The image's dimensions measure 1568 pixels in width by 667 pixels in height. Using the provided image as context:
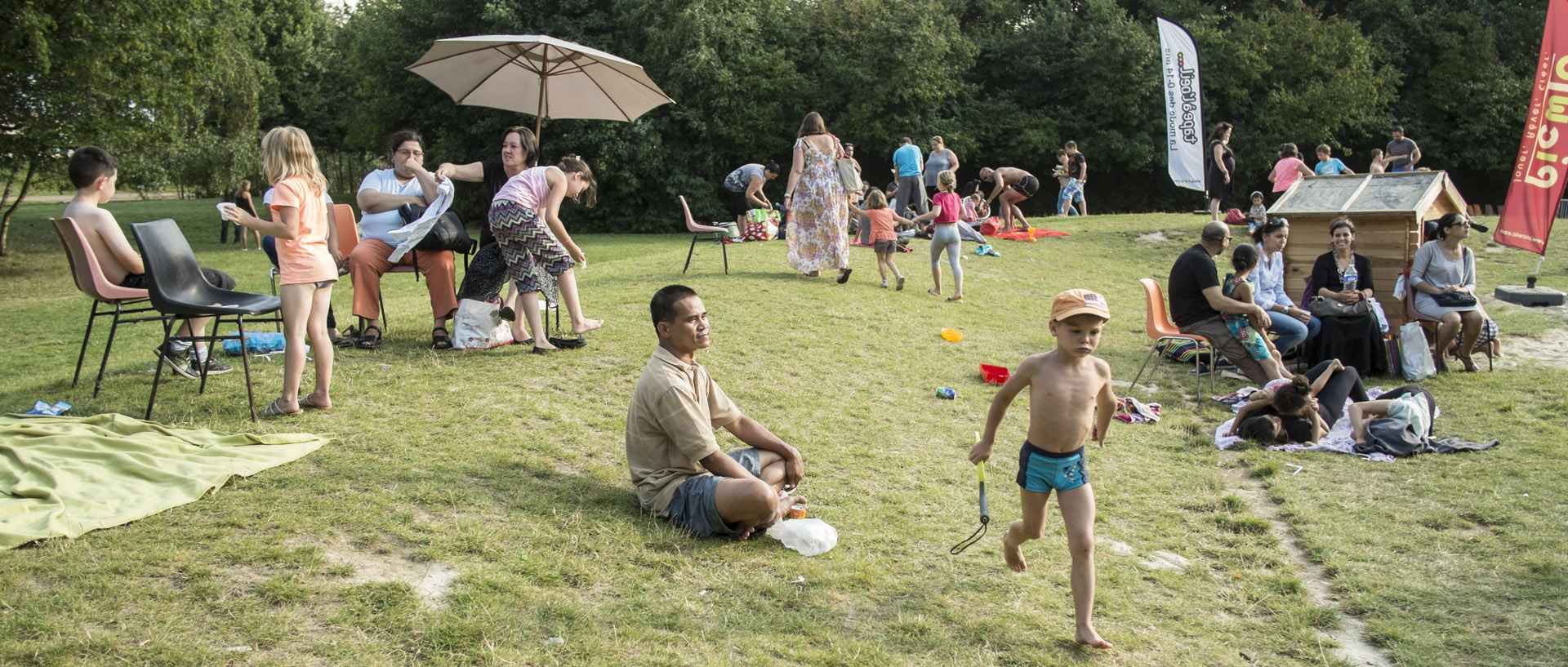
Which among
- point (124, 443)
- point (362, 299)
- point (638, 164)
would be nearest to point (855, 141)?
point (638, 164)

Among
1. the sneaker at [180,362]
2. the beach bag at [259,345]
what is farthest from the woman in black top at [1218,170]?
the sneaker at [180,362]

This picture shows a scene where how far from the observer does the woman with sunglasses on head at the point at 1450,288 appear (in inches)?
361

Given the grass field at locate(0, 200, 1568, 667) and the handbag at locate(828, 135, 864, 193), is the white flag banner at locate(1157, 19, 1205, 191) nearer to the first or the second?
the handbag at locate(828, 135, 864, 193)

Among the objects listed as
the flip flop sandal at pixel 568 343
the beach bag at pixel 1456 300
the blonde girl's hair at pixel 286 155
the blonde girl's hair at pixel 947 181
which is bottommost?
the flip flop sandal at pixel 568 343

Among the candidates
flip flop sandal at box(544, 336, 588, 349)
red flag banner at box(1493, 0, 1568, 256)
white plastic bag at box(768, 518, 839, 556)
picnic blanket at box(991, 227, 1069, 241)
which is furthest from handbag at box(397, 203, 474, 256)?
red flag banner at box(1493, 0, 1568, 256)

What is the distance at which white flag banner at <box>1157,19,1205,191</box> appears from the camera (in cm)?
1722

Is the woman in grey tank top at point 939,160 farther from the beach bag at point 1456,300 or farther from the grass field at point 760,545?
the grass field at point 760,545

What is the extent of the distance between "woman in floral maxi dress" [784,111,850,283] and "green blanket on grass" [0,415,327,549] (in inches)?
286

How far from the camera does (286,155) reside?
17.7 ft

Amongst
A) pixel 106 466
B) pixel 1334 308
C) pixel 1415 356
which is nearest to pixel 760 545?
pixel 106 466

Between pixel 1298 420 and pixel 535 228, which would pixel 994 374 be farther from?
pixel 535 228

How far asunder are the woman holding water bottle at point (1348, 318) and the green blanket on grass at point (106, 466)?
8.20 metres

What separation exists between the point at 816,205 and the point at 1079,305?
810 cm

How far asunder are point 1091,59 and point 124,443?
98.5ft
